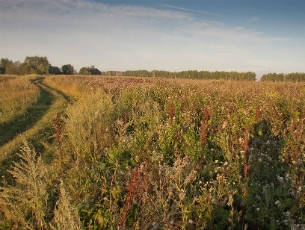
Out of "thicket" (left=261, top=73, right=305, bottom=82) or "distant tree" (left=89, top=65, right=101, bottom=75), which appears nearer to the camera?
"thicket" (left=261, top=73, right=305, bottom=82)

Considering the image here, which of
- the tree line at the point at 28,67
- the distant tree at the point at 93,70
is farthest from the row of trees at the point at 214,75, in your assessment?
the distant tree at the point at 93,70

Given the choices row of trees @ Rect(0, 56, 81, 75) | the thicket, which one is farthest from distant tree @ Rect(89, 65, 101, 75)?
the thicket

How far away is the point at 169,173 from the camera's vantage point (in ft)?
11.9

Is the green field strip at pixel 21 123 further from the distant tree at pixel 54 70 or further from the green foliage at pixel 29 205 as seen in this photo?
the distant tree at pixel 54 70

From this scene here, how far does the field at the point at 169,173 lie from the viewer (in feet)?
10.4

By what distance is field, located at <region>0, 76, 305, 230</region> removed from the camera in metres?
3.18

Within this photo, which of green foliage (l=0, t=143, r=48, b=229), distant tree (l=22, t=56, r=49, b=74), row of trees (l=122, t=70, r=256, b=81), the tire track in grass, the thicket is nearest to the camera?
green foliage (l=0, t=143, r=48, b=229)

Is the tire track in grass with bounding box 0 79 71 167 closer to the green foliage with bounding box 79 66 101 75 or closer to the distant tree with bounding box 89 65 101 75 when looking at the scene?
the green foliage with bounding box 79 66 101 75

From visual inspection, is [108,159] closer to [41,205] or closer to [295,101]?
[41,205]

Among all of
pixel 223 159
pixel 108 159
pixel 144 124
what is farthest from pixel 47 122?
pixel 223 159

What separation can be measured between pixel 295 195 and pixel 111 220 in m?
2.52

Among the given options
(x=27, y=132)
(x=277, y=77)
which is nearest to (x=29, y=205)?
(x=27, y=132)

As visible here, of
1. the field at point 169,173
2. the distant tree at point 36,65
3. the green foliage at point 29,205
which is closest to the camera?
the field at point 169,173

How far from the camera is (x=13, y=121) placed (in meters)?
10.2
